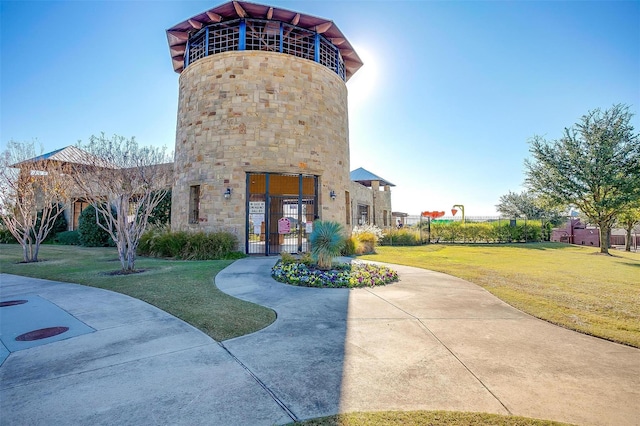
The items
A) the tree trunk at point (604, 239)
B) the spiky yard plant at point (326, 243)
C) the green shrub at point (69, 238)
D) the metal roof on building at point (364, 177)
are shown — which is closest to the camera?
the spiky yard plant at point (326, 243)

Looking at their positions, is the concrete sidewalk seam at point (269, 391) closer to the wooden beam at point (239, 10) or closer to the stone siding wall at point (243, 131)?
the stone siding wall at point (243, 131)

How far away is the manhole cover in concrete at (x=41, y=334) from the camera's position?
3807 mm

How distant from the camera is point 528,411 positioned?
7.68 feet

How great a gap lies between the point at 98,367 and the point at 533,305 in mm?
6079

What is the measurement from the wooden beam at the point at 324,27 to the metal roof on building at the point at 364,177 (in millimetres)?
15947

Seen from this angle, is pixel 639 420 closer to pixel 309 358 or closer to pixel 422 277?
pixel 309 358

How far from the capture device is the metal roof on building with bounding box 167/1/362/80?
41.9 ft

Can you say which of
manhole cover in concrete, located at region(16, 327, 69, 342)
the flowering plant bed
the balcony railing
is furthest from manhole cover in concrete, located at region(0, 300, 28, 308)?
the balcony railing

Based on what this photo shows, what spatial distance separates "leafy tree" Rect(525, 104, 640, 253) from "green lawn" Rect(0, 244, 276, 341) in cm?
1856

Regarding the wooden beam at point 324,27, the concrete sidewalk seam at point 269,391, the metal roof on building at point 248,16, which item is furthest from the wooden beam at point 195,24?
the concrete sidewalk seam at point 269,391

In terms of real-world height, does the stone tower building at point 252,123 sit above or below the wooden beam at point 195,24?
below

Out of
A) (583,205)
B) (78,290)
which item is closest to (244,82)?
(78,290)

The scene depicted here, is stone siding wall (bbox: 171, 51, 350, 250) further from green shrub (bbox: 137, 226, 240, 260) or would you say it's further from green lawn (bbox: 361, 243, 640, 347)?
green lawn (bbox: 361, 243, 640, 347)

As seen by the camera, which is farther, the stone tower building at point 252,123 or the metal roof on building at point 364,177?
the metal roof on building at point 364,177
